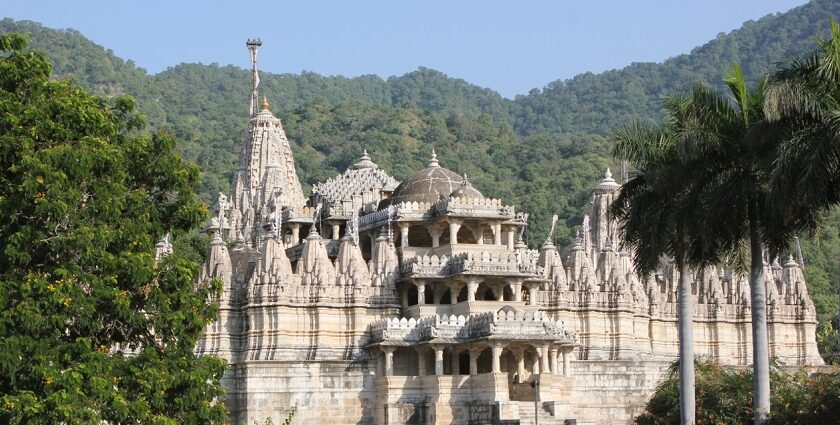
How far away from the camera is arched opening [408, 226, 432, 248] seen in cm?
6756

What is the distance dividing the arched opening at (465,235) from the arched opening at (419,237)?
4.12 ft

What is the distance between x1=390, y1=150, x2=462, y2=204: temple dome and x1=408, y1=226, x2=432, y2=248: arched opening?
3.89ft

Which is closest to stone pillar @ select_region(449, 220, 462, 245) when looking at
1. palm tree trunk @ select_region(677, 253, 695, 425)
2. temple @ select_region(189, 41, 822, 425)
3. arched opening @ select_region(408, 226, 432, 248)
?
temple @ select_region(189, 41, 822, 425)

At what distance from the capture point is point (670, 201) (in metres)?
40.2

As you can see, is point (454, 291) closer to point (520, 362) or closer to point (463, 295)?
point (463, 295)

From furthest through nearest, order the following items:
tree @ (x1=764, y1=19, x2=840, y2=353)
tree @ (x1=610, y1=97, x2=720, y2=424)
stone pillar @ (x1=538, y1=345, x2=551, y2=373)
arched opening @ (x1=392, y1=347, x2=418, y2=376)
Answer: arched opening @ (x1=392, y1=347, x2=418, y2=376), stone pillar @ (x1=538, y1=345, x2=551, y2=373), tree @ (x1=610, y1=97, x2=720, y2=424), tree @ (x1=764, y1=19, x2=840, y2=353)

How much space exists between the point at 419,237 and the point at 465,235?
1.95 m

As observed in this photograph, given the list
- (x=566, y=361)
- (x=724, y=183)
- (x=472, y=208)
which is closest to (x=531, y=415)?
(x=566, y=361)

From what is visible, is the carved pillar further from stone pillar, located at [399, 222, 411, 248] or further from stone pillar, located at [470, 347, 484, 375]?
stone pillar, located at [470, 347, 484, 375]

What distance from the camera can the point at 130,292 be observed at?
3681 centimetres

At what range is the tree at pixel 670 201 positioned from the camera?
3859cm

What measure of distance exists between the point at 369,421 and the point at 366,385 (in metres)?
1.33

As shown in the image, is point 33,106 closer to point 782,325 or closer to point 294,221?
point 294,221

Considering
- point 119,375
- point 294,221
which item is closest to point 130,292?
point 119,375
